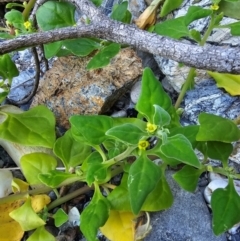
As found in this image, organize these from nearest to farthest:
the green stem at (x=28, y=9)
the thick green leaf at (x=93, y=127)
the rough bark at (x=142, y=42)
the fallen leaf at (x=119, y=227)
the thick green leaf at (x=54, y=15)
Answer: the rough bark at (x=142, y=42), the thick green leaf at (x=93, y=127), the fallen leaf at (x=119, y=227), the thick green leaf at (x=54, y=15), the green stem at (x=28, y=9)

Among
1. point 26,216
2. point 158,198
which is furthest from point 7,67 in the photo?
point 158,198

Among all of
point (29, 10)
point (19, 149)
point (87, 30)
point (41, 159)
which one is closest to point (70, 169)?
point (41, 159)

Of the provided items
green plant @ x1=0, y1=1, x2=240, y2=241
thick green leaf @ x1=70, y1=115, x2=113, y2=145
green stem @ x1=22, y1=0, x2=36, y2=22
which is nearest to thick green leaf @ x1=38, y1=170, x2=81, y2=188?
green plant @ x1=0, y1=1, x2=240, y2=241

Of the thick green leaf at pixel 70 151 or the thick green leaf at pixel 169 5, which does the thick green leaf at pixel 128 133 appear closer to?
the thick green leaf at pixel 70 151

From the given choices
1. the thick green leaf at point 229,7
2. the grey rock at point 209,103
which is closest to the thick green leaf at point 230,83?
the grey rock at point 209,103

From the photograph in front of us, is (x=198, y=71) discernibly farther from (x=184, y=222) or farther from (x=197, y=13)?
(x=184, y=222)

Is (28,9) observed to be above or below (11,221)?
above

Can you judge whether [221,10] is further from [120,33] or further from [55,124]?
[55,124]
